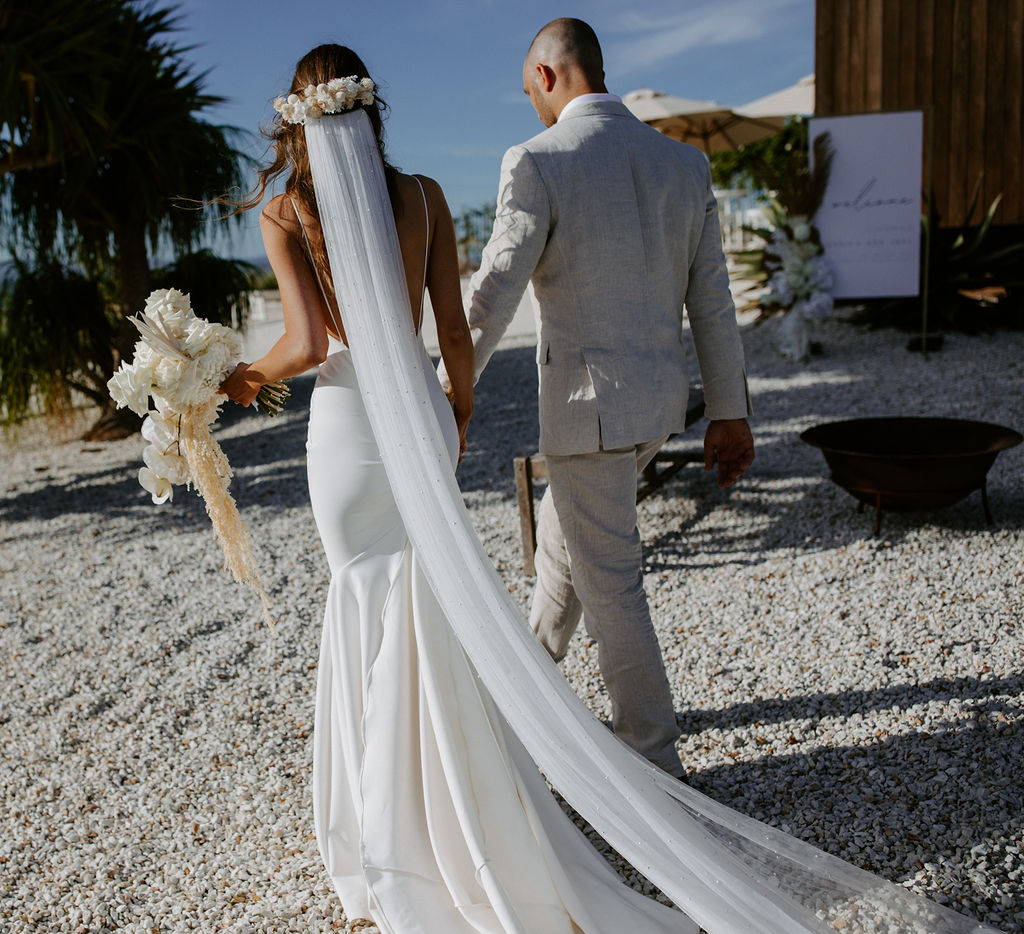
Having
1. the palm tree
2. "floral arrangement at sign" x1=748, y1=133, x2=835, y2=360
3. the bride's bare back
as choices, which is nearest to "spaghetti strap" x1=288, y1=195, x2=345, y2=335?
the bride's bare back

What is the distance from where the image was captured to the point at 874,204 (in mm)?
7934

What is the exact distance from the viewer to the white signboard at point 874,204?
7750 millimetres

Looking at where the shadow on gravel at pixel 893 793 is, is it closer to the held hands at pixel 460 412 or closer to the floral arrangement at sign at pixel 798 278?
the held hands at pixel 460 412

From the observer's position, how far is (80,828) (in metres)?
2.72

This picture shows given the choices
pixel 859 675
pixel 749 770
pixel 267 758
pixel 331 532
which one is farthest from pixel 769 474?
pixel 331 532

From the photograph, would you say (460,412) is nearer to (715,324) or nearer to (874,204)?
(715,324)

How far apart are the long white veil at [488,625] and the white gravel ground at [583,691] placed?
32 centimetres

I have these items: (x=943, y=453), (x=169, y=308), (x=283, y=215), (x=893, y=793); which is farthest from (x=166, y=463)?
(x=943, y=453)

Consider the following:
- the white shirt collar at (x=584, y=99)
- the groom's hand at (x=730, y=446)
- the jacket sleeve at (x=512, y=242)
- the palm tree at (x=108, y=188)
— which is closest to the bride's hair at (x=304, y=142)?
the jacket sleeve at (x=512, y=242)

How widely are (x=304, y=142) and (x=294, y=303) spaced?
34 cm

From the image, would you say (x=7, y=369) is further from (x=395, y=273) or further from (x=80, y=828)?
(x=395, y=273)

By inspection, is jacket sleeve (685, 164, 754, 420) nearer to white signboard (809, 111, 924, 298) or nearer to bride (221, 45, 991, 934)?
bride (221, 45, 991, 934)

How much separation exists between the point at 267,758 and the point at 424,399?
5.25 feet

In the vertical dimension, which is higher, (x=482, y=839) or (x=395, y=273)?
(x=395, y=273)
